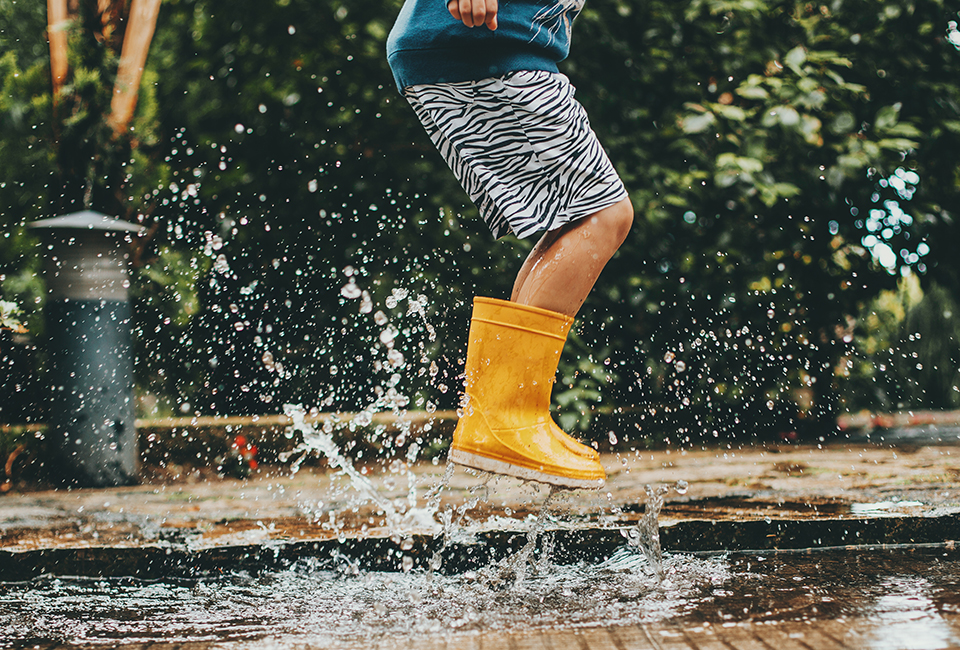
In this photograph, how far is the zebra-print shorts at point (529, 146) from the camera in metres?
1.62

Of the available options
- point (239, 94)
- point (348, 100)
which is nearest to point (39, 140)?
point (239, 94)

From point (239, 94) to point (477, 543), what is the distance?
304cm

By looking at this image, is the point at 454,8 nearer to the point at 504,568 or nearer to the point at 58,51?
the point at 504,568

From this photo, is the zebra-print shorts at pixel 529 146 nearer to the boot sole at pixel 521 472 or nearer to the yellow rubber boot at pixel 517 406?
the yellow rubber boot at pixel 517 406

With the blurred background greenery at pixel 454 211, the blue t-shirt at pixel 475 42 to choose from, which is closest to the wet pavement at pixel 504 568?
the blue t-shirt at pixel 475 42

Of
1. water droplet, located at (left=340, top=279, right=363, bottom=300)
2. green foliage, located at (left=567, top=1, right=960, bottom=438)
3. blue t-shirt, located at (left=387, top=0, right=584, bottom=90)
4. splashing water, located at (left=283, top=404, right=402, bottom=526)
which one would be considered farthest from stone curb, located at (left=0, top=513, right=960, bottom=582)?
water droplet, located at (left=340, top=279, right=363, bottom=300)

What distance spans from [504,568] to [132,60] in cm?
336

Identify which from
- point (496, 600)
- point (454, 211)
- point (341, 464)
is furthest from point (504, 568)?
point (454, 211)

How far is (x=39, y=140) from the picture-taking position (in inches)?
162

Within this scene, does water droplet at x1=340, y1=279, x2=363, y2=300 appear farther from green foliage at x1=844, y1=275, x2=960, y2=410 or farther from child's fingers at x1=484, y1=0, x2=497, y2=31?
green foliage at x1=844, y1=275, x2=960, y2=410

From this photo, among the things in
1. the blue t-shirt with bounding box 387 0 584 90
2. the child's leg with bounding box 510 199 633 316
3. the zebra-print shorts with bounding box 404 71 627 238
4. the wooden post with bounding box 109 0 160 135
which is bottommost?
the child's leg with bounding box 510 199 633 316

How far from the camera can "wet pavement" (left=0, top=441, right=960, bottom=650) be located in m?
1.33

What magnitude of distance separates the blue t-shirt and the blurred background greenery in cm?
201

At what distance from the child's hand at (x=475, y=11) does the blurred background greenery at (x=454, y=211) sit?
2.15m
